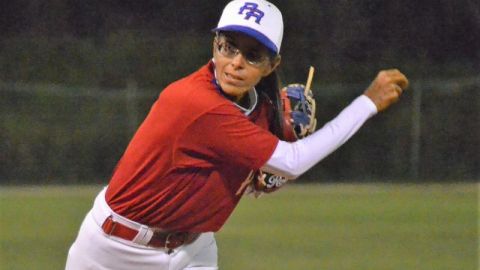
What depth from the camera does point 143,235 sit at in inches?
138

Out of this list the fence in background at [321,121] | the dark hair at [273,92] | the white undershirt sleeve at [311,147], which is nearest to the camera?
the white undershirt sleeve at [311,147]

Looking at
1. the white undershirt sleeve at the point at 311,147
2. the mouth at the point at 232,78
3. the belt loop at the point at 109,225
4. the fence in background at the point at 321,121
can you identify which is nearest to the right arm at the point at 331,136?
the white undershirt sleeve at the point at 311,147

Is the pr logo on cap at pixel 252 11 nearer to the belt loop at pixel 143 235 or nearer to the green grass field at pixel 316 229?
the belt loop at pixel 143 235

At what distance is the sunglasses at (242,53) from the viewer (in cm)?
340

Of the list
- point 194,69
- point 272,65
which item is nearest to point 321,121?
point 194,69

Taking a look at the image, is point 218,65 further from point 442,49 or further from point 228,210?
point 442,49

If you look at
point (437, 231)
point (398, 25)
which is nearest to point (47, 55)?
point (398, 25)

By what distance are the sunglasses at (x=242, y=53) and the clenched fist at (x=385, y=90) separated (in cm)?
38

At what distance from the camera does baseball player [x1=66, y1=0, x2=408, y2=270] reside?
335cm

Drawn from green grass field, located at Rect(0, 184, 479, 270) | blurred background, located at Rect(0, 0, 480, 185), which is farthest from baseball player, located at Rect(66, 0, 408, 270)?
blurred background, located at Rect(0, 0, 480, 185)

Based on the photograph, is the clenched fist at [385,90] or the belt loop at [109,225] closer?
the clenched fist at [385,90]

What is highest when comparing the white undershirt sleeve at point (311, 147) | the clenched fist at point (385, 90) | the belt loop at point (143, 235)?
the clenched fist at point (385, 90)

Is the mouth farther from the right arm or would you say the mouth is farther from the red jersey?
the right arm

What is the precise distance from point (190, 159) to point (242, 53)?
1.29 ft
